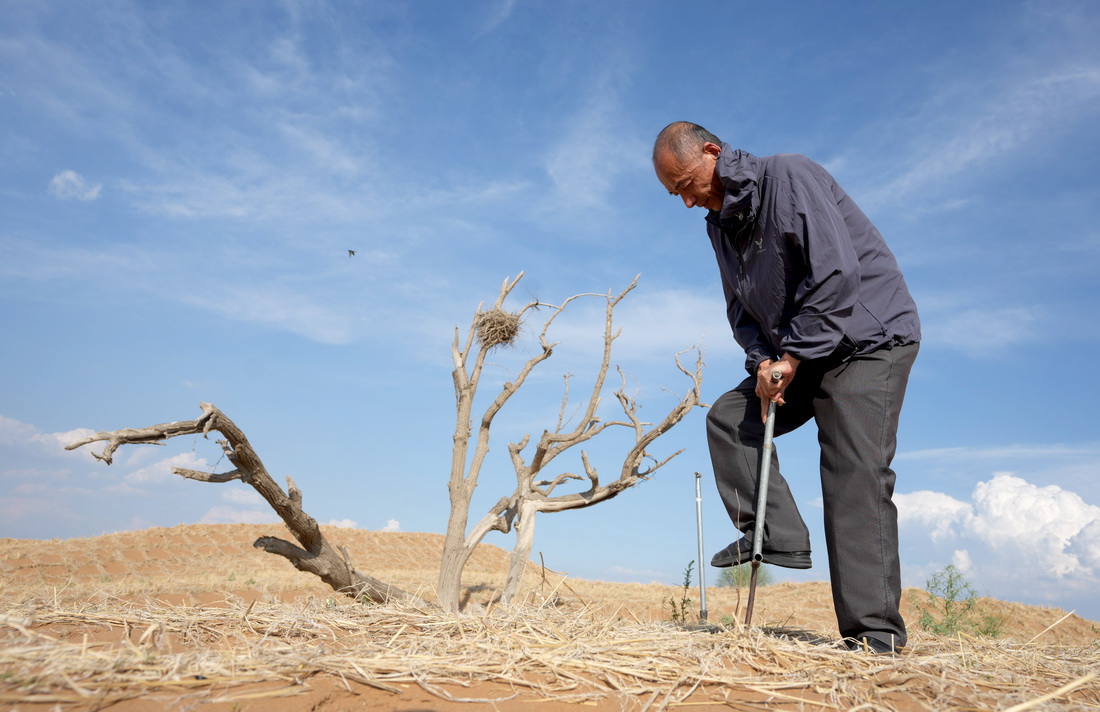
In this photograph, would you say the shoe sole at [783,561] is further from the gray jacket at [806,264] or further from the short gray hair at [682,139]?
the short gray hair at [682,139]

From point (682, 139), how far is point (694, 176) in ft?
0.54

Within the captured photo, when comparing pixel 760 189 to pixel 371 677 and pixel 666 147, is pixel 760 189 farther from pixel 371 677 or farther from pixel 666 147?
pixel 371 677

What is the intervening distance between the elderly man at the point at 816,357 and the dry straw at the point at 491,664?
1.28ft

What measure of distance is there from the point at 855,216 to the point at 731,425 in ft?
3.54

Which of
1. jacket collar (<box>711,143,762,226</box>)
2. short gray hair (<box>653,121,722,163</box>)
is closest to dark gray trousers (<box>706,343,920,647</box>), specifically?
jacket collar (<box>711,143,762,226</box>)

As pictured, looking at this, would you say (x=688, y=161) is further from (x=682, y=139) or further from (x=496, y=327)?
(x=496, y=327)

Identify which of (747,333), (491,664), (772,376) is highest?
(747,333)

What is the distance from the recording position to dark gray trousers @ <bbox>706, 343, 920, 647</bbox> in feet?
8.91

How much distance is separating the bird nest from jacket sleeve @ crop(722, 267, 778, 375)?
7407mm

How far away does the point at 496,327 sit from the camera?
424 inches

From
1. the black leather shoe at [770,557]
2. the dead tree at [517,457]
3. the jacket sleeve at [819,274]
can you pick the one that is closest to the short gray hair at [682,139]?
the jacket sleeve at [819,274]

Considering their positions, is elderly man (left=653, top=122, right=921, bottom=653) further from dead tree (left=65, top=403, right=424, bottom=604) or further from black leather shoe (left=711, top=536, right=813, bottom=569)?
dead tree (left=65, top=403, right=424, bottom=604)

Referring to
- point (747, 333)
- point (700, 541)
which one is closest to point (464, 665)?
point (747, 333)

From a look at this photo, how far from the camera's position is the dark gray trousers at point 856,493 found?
2.72 metres
